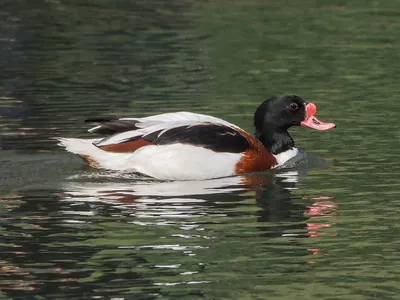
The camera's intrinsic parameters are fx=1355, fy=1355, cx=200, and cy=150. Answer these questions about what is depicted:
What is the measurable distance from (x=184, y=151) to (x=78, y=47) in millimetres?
12249

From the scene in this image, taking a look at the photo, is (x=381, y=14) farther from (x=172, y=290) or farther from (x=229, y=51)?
(x=172, y=290)

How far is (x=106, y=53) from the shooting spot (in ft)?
81.9

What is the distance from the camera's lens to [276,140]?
1512cm

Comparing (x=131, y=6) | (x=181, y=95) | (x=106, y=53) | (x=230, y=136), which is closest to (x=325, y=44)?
(x=106, y=53)

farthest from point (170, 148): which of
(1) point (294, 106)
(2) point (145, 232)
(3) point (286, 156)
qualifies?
(2) point (145, 232)

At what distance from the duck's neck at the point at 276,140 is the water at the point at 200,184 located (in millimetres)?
428

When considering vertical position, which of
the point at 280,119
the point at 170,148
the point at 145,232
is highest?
the point at 280,119

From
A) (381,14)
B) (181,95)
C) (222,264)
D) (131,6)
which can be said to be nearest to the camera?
(222,264)

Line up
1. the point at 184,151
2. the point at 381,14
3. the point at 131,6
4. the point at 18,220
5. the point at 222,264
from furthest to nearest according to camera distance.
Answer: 1. the point at 131,6
2. the point at 381,14
3. the point at 184,151
4. the point at 18,220
5. the point at 222,264

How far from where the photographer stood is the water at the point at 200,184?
9930 millimetres

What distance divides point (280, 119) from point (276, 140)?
0.25 m

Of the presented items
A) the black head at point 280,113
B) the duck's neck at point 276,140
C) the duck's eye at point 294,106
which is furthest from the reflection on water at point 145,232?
the duck's eye at point 294,106

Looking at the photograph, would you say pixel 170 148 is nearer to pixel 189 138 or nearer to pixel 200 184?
pixel 189 138

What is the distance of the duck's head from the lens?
15039 millimetres
